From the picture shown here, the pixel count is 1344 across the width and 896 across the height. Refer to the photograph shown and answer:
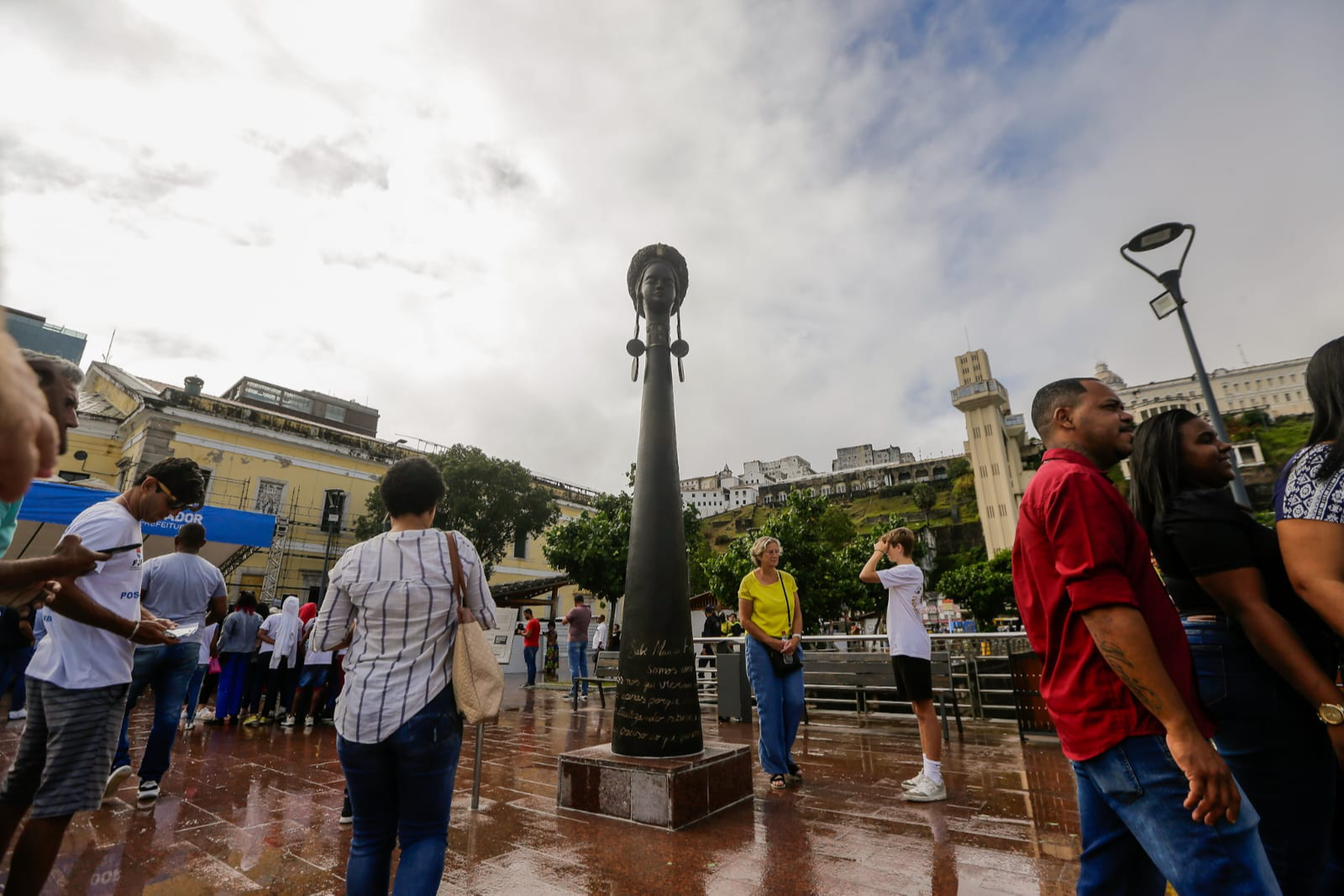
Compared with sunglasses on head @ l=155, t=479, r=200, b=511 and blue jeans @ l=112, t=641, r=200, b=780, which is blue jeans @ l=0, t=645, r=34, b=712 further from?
sunglasses on head @ l=155, t=479, r=200, b=511

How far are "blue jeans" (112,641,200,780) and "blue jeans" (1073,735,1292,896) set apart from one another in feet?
16.4

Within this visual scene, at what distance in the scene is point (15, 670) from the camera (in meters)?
7.84

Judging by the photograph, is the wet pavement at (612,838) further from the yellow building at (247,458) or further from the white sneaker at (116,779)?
the yellow building at (247,458)

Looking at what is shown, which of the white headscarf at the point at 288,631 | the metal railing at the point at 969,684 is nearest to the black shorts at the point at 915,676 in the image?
the metal railing at the point at 969,684

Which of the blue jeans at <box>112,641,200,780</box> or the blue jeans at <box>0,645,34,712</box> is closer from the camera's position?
the blue jeans at <box>112,641,200,780</box>

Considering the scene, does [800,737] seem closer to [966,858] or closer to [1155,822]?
[966,858]

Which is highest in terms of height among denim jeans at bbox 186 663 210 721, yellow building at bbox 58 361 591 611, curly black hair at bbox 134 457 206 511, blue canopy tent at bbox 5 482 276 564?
yellow building at bbox 58 361 591 611

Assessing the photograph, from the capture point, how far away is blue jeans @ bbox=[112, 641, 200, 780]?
404 cm

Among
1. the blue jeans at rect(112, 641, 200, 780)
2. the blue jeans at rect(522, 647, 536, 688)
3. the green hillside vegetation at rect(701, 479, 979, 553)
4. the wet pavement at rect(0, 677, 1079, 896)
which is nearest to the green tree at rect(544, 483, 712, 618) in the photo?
the blue jeans at rect(522, 647, 536, 688)

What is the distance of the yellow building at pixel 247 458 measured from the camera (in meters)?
22.3

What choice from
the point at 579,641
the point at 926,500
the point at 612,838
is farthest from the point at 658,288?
the point at 926,500

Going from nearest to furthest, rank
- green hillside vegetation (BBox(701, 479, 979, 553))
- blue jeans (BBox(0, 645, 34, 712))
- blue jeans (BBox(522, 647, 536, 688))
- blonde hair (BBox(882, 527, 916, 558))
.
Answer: blonde hair (BBox(882, 527, 916, 558)) < blue jeans (BBox(0, 645, 34, 712)) < blue jeans (BBox(522, 647, 536, 688)) < green hillside vegetation (BBox(701, 479, 979, 553))

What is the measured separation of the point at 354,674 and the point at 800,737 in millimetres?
6132

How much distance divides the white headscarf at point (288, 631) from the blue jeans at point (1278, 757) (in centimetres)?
888
